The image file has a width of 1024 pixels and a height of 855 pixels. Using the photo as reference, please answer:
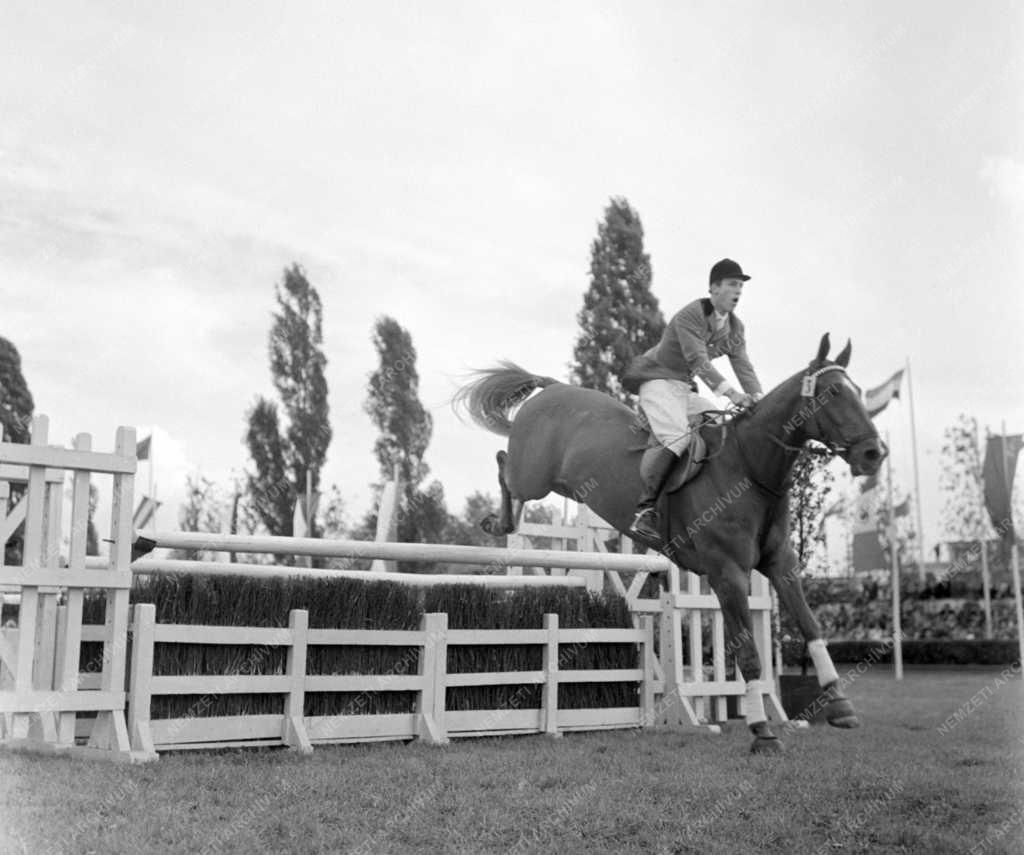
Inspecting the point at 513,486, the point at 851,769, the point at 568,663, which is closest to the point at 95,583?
the point at 513,486

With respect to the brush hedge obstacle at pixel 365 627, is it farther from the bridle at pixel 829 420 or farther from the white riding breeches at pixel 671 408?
the bridle at pixel 829 420

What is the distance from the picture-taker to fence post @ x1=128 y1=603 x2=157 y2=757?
15.8 feet

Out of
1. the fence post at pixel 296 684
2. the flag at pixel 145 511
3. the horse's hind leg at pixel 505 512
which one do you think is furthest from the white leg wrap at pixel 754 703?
the flag at pixel 145 511

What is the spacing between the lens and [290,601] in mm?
5605

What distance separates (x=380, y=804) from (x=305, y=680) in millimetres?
1583

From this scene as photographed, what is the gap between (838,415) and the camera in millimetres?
4883

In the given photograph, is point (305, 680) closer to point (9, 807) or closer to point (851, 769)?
point (9, 807)

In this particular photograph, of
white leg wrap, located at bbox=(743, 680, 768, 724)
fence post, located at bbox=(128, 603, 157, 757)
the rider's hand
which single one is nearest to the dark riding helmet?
the rider's hand

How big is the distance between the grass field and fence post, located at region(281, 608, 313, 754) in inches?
8.9

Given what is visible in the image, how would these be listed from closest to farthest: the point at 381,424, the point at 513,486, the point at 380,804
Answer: the point at 380,804, the point at 513,486, the point at 381,424

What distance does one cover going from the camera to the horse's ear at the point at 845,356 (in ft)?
16.6

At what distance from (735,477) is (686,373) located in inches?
28.3

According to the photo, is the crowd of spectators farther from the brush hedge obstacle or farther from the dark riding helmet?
the dark riding helmet

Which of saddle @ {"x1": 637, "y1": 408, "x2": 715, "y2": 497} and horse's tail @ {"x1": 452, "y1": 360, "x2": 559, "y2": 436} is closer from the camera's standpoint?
saddle @ {"x1": 637, "y1": 408, "x2": 715, "y2": 497}
